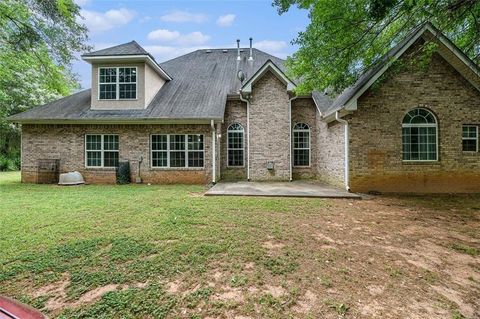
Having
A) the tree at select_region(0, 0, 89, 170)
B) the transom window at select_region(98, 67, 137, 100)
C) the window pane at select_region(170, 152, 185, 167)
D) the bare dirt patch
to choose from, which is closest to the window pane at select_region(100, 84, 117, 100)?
the transom window at select_region(98, 67, 137, 100)

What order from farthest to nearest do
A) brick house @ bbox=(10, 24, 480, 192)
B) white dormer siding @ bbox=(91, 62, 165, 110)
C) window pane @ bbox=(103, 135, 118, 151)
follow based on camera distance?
1. white dormer siding @ bbox=(91, 62, 165, 110)
2. window pane @ bbox=(103, 135, 118, 151)
3. brick house @ bbox=(10, 24, 480, 192)

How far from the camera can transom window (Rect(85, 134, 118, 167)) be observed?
1259cm

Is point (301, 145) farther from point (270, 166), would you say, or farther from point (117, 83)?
point (117, 83)

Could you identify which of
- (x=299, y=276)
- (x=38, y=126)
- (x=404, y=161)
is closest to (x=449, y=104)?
(x=404, y=161)

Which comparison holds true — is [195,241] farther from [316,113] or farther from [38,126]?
[38,126]

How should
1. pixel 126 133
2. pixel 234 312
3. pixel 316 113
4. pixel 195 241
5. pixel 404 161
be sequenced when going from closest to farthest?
pixel 234 312 → pixel 195 241 → pixel 404 161 → pixel 126 133 → pixel 316 113

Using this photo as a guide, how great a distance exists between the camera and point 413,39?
9062 mm

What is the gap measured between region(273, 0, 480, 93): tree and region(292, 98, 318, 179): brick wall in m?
3.95

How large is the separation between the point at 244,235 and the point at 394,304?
265 cm

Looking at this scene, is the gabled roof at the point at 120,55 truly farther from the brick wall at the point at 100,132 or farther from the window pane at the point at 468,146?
the window pane at the point at 468,146

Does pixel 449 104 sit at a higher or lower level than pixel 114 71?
lower

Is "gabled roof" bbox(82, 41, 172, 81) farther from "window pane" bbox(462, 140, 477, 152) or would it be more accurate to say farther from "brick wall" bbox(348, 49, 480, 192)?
"window pane" bbox(462, 140, 477, 152)

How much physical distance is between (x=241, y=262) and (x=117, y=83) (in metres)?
12.4

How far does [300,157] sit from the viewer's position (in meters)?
13.6
